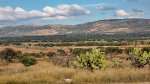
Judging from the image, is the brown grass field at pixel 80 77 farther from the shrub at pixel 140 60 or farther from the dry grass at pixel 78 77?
the shrub at pixel 140 60

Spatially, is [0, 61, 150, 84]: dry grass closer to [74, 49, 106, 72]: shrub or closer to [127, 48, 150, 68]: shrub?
[74, 49, 106, 72]: shrub

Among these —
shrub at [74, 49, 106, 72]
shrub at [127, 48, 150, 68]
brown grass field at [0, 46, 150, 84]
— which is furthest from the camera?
shrub at [127, 48, 150, 68]

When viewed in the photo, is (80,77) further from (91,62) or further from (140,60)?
(140,60)

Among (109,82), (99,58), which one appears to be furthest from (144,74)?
(99,58)

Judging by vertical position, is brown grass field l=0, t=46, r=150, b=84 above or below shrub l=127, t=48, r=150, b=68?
above

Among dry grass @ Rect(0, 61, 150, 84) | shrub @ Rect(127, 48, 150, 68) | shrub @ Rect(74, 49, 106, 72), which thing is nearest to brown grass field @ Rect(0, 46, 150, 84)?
dry grass @ Rect(0, 61, 150, 84)

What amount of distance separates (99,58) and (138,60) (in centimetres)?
417

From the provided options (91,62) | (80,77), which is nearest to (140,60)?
(91,62)

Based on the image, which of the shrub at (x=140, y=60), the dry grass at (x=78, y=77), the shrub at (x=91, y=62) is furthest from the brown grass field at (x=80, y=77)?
the shrub at (x=140, y=60)

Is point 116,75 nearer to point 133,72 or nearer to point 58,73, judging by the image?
point 133,72

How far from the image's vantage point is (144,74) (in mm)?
19047

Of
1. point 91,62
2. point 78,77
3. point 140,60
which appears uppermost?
point 78,77

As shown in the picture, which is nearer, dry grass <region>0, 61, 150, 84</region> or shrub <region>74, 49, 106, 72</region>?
dry grass <region>0, 61, 150, 84</region>

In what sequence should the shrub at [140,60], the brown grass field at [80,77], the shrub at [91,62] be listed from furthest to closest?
the shrub at [140,60] < the shrub at [91,62] < the brown grass field at [80,77]
